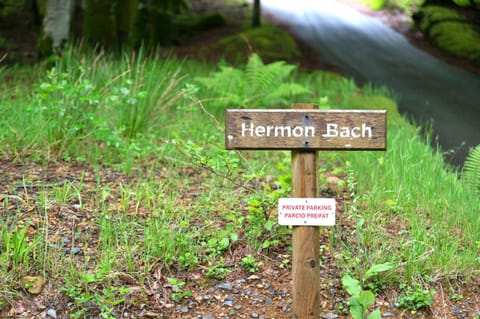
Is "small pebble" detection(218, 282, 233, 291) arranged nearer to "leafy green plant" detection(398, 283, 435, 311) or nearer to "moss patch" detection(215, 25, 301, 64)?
"leafy green plant" detection(398, 283, 435, 311)

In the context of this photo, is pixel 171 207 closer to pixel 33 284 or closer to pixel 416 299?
pixel 33 284

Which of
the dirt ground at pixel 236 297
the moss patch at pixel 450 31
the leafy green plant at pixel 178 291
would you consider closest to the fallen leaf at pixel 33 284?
the dirt ground at pixel 236 297

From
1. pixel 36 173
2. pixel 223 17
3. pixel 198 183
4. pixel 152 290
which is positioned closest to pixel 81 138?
pixel 36 173

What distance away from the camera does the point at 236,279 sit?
13.3 ft

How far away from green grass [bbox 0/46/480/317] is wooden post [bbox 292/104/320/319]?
71 centimetres

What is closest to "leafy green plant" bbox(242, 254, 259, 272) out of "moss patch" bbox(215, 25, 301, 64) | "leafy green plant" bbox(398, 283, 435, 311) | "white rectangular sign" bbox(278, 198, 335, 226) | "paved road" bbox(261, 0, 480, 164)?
"white rectangular sign" bbox(278, 198, 335, 226)

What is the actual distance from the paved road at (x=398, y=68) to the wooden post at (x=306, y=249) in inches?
140

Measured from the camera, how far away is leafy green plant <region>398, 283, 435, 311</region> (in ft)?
12.5

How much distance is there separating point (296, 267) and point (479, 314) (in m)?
1.32

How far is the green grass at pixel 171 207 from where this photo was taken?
394 cm

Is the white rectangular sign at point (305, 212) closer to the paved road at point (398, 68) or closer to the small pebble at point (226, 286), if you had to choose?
the small pebble at point (226, 286)

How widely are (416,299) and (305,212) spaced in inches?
41.9

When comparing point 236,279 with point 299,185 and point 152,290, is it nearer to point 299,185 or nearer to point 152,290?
point 152,290

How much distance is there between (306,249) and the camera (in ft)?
11.0
